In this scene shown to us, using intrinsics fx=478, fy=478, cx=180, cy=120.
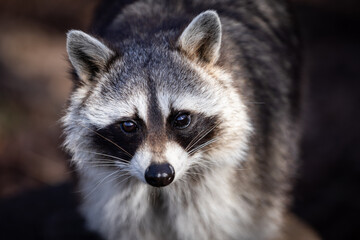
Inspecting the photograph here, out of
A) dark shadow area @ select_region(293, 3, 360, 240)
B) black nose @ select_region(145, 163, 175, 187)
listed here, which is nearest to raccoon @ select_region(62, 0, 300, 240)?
black nose @ select_region(145, 163, 175, 187)

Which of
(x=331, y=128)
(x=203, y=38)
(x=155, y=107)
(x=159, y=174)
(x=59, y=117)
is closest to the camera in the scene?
(x=159, y=174)

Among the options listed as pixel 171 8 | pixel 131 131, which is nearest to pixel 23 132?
pixel 171 8

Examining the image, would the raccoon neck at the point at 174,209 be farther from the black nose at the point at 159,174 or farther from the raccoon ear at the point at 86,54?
the raccoon ear at the point at 86,54

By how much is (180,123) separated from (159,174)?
1.31 feet

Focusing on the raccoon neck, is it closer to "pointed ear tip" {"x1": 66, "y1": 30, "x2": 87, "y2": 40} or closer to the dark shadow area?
"pointed ear tip" {"x1": 66, "y1": 30, "x2": 87, "y2": 40}

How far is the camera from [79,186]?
146 inches

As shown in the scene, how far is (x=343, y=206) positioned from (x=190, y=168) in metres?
2.82

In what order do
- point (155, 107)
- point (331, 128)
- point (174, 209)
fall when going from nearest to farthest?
point (155, 107), point (174, 209), point (331, 128)

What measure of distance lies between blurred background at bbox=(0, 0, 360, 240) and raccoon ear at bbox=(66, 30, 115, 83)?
0.97m

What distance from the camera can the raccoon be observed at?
2.88 meters

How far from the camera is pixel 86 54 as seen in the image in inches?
119

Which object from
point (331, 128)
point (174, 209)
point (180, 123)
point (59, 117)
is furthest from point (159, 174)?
point (331, 128)

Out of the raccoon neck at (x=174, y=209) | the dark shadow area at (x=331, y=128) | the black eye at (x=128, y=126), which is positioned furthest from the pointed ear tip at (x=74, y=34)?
the dark shadow area at (x=331, y=128)

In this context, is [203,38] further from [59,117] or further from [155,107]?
[59,117]
